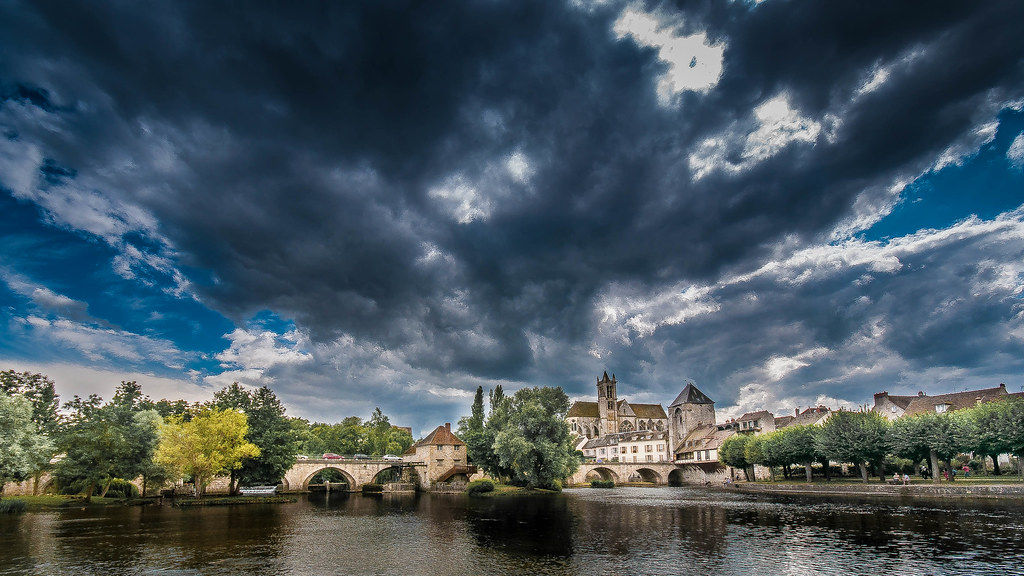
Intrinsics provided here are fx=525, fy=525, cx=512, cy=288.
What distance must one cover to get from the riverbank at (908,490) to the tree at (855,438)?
4252mm

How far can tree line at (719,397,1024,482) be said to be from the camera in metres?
51.8

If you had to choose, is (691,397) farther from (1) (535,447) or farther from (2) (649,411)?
(1) (535,447)

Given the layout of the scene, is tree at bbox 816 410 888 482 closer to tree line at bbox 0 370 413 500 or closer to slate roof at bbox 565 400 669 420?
tree line at bbox 0 370 413 500

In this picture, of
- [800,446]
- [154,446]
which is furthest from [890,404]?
[154,446]

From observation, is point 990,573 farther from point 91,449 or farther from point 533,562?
point 91,449

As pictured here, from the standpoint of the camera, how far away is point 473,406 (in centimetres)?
11906

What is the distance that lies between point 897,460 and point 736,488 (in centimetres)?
2266

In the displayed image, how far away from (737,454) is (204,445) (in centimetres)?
7928

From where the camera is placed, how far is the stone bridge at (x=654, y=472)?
105188mm

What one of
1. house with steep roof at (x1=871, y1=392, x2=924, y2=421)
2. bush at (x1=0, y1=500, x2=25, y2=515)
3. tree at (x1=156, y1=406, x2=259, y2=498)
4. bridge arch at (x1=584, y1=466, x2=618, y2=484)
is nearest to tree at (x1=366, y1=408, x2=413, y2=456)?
bridge arch at (x1=584, y1=466, x2=618, y2=484)

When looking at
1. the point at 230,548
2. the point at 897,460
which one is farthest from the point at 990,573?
the point at 897,460

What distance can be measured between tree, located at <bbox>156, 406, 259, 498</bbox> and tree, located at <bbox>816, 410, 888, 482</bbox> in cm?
6887

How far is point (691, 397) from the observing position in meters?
134

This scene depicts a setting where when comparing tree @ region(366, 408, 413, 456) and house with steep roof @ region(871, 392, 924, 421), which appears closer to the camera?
house with steep roof @ region(871, 392, 924, 421)
